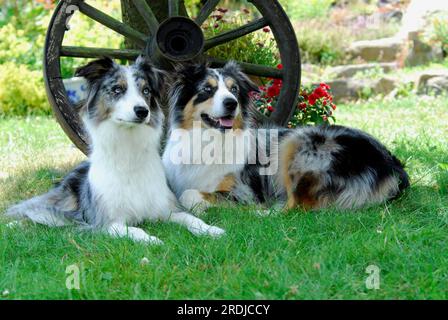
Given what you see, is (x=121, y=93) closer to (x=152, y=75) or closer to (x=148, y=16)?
(x=152, y=75)

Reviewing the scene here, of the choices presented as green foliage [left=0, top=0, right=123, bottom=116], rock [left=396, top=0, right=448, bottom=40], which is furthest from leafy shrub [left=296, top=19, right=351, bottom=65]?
green foliage [left=0, top=0, right=123, bottom=116]

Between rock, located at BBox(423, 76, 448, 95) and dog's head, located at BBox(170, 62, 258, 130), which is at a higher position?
dog's head, located at BBox(170, 62, 258, 130)

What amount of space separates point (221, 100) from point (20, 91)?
5946mm

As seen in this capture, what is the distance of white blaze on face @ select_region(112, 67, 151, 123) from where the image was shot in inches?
153

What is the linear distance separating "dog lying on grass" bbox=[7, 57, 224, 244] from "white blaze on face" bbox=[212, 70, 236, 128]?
16.4 inches

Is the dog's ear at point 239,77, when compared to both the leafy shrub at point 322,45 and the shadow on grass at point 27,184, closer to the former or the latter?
the shadow on grass at point 27,184

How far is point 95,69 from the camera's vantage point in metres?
4.05

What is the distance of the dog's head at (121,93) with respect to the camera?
391cm

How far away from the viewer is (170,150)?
4895mm

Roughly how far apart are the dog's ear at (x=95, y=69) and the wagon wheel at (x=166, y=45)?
0.88 meters

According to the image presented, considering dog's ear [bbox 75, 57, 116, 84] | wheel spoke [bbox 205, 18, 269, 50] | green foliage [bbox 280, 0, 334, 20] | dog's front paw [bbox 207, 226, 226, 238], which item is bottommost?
dog's front paw [bbox 207, 226, 226, 238]

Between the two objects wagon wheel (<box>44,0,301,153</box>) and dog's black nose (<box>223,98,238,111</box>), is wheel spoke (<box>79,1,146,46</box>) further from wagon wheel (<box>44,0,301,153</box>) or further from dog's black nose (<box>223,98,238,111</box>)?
dog's black nose (<box>223,98,238,111</box>)

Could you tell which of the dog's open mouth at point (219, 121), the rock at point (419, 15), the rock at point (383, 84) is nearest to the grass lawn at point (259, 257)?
the dog's open mouth at point (219, 121)

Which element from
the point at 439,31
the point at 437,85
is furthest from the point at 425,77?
the point at 439,31
